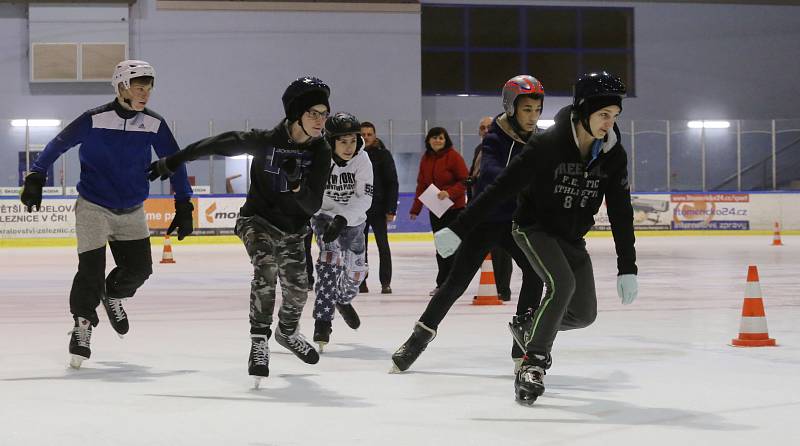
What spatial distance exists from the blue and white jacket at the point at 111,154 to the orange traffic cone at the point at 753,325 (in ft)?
10.7

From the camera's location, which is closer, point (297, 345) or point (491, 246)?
point (297, 345)

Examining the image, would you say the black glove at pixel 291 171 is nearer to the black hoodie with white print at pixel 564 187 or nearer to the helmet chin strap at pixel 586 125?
the black hoodie with white print at pixel 564 187

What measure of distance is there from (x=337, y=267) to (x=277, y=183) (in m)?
1.82

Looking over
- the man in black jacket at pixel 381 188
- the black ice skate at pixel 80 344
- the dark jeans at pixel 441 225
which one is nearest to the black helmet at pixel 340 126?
the black ice skate at pixel 80 344

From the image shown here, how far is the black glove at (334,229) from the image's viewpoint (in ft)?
22.8

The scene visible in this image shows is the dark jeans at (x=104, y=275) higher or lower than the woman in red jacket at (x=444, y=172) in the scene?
lower

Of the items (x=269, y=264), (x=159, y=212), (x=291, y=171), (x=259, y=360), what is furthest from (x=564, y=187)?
(x=159, y=212)

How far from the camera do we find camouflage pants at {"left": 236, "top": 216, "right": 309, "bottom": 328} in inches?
220

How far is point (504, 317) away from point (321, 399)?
153 inches

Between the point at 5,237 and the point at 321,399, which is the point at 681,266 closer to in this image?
the point at 321,399

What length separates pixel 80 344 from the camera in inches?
245

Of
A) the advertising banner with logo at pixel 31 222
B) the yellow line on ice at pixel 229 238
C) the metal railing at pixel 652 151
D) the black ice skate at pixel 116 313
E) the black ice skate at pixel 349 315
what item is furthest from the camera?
the metal railing at pixel 652 151

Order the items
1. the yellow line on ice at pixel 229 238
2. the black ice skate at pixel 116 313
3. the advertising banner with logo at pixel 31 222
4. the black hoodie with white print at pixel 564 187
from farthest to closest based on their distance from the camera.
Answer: the advertising banner with logo at pixel 31 222 → the yellow line on ice at pixel 229 238 → the black ice skate at pixel 116 313 → the black hoodie with white print at pixel 564 187

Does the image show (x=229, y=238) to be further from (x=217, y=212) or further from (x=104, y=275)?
(x=104, y=275)
